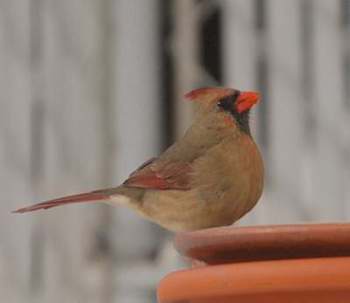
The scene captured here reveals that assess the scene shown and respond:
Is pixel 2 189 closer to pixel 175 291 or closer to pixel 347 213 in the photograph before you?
pixel 347 213

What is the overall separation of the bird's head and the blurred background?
4.93ft

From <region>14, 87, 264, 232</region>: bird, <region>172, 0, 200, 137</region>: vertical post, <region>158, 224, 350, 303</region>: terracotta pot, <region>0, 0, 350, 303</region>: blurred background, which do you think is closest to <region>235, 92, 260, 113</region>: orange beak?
<region>14, 87, 264, 232</region>: bird

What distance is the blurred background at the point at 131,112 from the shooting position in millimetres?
3680

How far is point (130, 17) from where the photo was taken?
13.0ft

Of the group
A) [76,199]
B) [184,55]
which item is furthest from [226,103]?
[184,55]

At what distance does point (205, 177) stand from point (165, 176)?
0.29 feet

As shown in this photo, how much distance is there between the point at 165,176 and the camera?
6.91 feet

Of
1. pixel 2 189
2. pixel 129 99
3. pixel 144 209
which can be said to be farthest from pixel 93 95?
pixel 144 209

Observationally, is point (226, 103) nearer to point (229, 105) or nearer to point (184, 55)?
point (229, 105)

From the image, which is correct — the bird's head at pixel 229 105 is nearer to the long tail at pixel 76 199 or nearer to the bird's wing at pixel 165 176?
the bird's wing at pixel 165 176

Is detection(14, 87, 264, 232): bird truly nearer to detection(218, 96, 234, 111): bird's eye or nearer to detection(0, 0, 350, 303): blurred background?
detection(218, 96, 234, 111): bird's eye

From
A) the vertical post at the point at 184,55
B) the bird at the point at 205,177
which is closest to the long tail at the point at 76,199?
the bird at the point at 205,177

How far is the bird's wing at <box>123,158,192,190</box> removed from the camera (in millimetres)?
2096

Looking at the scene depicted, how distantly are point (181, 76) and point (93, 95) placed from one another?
25 centimetres
